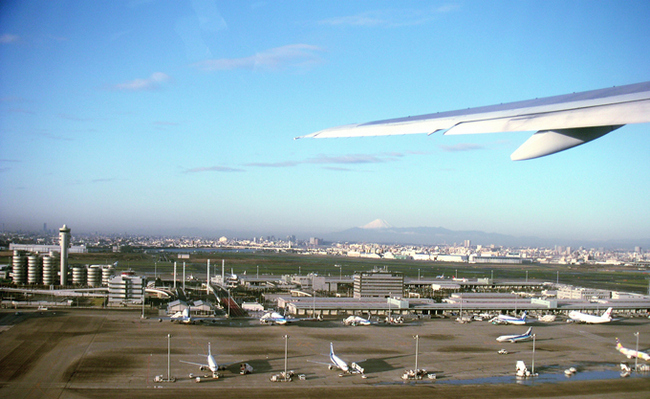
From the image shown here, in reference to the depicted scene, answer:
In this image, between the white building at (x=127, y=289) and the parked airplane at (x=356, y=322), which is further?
the white building at (x=127, y=289)

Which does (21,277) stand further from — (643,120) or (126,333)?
(643,120)

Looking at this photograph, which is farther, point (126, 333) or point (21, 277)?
point (21, 277)

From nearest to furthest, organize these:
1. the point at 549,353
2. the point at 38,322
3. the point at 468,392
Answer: the point at 468,392 → the point at 549,353 → the point at 38,322

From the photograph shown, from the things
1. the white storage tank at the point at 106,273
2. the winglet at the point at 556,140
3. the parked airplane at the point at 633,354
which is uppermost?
the winglet at the point at 556,140

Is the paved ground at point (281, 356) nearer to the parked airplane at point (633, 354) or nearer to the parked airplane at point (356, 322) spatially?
the parked airplane at point (633, 354)

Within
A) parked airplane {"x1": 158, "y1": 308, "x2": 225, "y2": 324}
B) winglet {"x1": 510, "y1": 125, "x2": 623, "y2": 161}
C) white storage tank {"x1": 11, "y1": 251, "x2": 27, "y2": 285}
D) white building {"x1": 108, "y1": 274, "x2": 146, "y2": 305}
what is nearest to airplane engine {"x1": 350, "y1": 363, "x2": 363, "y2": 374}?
parked airplane {"x1": 158, "y1": 308, "x2": 225, "y2": 324}

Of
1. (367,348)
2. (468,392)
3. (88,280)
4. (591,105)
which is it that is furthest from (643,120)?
(88,280)

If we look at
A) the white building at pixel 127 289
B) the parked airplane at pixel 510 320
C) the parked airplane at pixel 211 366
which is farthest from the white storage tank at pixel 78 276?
the parked airplane at pixel 510 320
